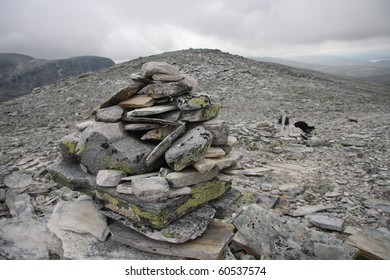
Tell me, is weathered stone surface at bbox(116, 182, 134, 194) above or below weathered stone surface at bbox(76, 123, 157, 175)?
below

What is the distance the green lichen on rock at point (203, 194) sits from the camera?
17.6 ft

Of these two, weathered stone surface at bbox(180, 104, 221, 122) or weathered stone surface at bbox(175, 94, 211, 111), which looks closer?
weathered stone surface at bbox(175, 94, 211, 111)

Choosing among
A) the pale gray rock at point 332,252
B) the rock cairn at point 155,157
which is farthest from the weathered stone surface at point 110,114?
the pale gray rock at point 332,252

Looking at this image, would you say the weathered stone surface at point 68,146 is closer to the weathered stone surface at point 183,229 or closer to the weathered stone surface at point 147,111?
the weathered stone surface at point 147,111

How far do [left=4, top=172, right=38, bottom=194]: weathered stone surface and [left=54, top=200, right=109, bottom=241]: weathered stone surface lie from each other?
2.90m

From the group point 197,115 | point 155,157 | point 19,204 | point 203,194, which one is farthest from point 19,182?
point 197,115

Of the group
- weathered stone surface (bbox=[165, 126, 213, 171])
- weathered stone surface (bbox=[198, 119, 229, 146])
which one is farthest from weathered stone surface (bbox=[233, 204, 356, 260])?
weathered stone surface (bbox=[165, 126, 213, 171])

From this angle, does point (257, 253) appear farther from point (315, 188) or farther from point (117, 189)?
point (315, 188)

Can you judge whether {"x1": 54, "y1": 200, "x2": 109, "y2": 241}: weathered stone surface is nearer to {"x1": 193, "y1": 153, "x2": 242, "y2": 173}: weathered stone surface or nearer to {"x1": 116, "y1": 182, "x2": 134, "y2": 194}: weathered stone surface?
{"x1": 116, "y1": 182, "x2": 134, "y2": 194}: weathered stone surface

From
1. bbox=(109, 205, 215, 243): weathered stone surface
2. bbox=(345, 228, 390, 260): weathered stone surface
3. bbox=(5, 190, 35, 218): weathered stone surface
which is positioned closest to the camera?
bbox=(109, 205, 215, 243): weathered stone surface

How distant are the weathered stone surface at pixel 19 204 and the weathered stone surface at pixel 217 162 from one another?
15.3ft

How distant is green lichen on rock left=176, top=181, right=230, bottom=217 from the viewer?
17.6 ft

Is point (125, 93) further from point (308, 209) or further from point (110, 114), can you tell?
point (308, 209)

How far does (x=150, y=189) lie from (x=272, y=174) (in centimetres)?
590
